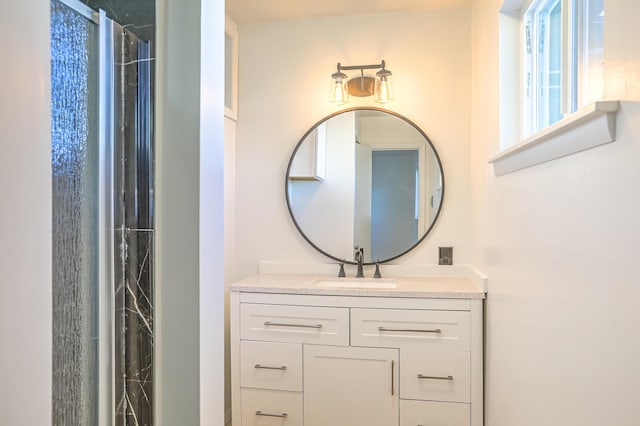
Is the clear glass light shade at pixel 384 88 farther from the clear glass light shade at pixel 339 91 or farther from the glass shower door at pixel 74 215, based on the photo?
the glass shower door at pixel 74 215

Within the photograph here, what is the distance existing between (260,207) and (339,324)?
957 mm

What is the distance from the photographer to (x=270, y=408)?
205 centimetres

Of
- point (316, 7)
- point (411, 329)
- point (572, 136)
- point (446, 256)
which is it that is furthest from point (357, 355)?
point (316, 7)

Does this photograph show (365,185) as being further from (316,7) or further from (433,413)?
(433,413)

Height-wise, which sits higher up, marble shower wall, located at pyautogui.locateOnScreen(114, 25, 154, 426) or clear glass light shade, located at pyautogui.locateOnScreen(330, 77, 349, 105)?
clear glass light shade, located at pyautogui.locateOnScreen(330, 77, 349, 105)

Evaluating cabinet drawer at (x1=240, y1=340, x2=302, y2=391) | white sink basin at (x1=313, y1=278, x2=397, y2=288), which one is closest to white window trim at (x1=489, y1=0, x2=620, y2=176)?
white sink basin at (x1=313, y1=278, x2=397, y2=288)

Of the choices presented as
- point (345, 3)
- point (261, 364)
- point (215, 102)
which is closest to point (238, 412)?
point (261, 364)

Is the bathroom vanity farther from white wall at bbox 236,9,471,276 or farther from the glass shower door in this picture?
the glass shower door

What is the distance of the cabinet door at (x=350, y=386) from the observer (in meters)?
1.96

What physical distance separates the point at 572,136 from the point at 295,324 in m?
1.49

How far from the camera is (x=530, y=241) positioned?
1.33 m

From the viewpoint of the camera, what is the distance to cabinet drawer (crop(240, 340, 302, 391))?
2.03 meters

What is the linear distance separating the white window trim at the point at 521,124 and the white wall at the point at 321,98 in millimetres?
676

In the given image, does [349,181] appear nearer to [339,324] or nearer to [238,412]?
[339,324]
